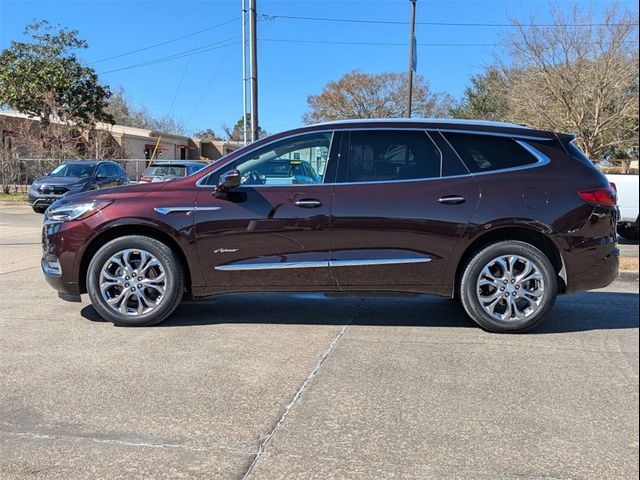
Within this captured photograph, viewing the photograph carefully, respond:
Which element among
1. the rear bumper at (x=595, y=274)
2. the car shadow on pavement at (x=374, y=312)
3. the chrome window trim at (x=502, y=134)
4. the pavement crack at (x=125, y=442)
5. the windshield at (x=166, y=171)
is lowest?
the pavement crack at (x=125, y=442)

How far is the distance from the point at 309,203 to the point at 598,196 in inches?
99.4

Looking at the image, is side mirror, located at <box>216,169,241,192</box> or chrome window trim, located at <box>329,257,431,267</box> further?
chrome window trim, located at <box>329,257,431,267</box>

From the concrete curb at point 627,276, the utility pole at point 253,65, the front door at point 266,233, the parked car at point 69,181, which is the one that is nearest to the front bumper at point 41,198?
the parked car at point 69,181

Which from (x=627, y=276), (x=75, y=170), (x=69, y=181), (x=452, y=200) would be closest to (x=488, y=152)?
(x=452, y=200)

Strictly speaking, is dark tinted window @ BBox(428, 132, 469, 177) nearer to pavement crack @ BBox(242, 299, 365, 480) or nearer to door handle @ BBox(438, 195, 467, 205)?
door handle @ BBox(438, 195, 467, 205)

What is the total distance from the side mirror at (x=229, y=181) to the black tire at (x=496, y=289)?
2167 millimetres

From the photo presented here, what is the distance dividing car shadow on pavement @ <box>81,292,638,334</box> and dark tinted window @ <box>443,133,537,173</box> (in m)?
1.38

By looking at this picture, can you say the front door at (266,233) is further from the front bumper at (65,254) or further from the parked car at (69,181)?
the parked car at (69,181)

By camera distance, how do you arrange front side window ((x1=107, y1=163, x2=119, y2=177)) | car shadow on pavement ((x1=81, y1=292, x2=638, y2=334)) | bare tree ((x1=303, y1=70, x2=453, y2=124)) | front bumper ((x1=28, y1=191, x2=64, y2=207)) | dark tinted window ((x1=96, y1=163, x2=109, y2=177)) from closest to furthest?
car shadow on pavement ((x1=81, y1=292, x2=638, y2=334)) → front bumper ((x1=28, y1=191, x2=64, y2=207)) → dark tinted window ((x1=96, y1=163, x2=109, y2=177)) → front side window ((x1=107, y1=163, x2=119, y2=177)) → bare tree ((x1=303, y1=70, x2=453, y2=124))

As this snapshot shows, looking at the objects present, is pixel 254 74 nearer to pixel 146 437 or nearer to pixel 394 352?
pixel 394 352

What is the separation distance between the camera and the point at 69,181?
17.0 metres

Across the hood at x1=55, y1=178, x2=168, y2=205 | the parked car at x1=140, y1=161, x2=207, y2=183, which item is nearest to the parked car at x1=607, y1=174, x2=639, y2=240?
the hood at x1=55, y1=178, x2=168, y2=205

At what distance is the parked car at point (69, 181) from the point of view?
55.0ft

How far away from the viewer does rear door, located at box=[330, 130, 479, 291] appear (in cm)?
488
